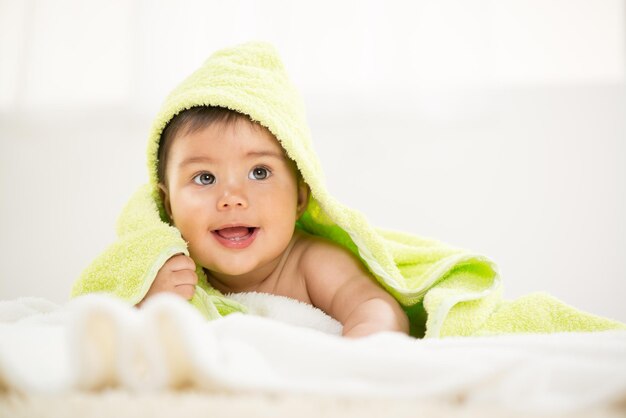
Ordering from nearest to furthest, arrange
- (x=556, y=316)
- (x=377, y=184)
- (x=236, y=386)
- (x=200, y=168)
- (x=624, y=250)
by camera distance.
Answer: (x=236, y=386) → (x=556, y=316) → (x=200, y=168) → (x=624, y=250) → (x=377, y=184)

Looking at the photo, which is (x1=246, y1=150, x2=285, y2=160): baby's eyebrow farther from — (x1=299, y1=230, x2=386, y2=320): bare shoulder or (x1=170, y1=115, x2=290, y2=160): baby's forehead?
(x1=299, y1=230, x2=386, y2=320): bare shoulder

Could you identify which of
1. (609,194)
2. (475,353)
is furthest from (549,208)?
(475,353)

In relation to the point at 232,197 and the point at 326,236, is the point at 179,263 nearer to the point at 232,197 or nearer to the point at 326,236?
the point at 232,197

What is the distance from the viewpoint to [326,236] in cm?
134

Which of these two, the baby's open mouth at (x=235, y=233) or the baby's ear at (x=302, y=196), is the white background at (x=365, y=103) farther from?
the baby's open mouth at (x=235, y=233)

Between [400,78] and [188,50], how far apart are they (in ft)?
2.26

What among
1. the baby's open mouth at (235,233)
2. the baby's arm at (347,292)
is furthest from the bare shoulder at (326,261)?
the baby's open mouth at (235,233)

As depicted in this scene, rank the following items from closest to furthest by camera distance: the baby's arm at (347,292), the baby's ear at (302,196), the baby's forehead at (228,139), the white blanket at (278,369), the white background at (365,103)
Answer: the white blanket at (278,369)
the baby's arm at (347,292)
the baby's forehead at (228,139)
the baby's ear at (302,196)
the white background at (365,103)

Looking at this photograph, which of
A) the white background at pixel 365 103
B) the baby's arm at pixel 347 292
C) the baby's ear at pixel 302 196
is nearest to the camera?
the baby's arm at pixel 347 292

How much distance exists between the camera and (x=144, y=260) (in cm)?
109

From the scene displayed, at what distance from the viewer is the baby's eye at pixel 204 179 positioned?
3.81 ft

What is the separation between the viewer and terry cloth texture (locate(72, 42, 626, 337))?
3.44 ft

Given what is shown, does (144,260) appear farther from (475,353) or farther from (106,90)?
(106,90)

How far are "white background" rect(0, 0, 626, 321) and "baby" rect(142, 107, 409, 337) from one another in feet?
2.67
